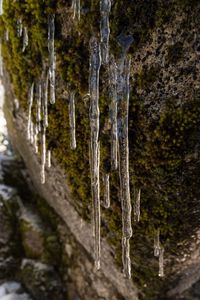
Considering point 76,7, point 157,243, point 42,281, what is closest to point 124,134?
point 76,7

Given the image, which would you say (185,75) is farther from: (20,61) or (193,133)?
(20,61)

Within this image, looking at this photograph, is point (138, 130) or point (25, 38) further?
point (25, 38)

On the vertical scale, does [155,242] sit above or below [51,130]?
below

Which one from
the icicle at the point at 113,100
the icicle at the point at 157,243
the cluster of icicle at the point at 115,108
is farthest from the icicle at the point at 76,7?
the icicle at the point at 157,243

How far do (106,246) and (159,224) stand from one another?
804 millimetres

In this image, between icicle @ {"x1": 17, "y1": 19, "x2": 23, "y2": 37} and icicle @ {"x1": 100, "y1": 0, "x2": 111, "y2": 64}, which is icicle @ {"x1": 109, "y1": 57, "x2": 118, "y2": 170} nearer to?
icicle @ {"x1": 100, "y1": 0, "x2": 111, "y2": 64}

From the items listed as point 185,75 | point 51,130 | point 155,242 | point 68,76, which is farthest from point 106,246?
point 185,75

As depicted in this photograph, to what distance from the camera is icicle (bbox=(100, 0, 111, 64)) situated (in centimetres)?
240

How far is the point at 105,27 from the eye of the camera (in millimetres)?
2426

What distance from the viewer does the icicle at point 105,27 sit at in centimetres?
240

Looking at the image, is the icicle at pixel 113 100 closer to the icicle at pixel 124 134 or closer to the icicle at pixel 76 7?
the icicle at pixel 124 134

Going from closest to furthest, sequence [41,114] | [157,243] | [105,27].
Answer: [105,27] → [157,243] → [41,114]

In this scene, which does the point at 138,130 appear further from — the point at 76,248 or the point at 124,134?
the point at 76,248

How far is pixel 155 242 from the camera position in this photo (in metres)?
3.14
